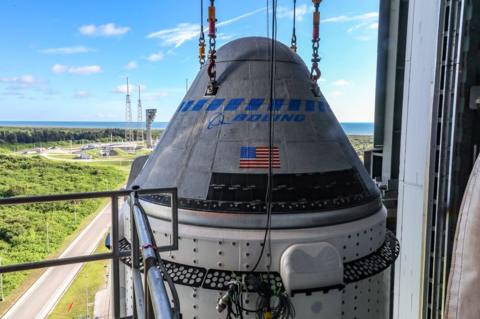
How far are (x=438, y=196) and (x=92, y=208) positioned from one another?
39262mm

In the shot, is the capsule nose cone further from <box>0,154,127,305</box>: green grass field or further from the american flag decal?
<box>0,154,127,305</box>: green grass field

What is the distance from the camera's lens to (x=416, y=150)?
4250 mm

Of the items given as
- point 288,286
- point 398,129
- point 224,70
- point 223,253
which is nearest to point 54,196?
point 223,253

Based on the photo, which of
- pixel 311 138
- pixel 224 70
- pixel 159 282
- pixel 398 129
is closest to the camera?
pixel 159 282

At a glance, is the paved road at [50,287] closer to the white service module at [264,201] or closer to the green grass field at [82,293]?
the green grass field at [82,293]

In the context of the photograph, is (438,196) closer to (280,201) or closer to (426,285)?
(426,285)

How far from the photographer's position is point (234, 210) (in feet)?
13.7

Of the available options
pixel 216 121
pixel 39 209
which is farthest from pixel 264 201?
pixel 39 209

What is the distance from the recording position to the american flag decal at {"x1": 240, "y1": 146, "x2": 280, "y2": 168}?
14.4 feet

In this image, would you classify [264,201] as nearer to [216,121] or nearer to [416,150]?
[216,121]

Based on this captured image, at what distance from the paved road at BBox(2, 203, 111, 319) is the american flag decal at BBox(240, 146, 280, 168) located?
1090 centimetres

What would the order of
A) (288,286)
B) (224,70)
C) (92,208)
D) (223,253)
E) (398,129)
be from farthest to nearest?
(92,208)
(398,129)
(224,70)
(223,253)
(288,286)

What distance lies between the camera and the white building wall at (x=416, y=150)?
154 inches

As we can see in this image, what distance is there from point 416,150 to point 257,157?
1925 mm
